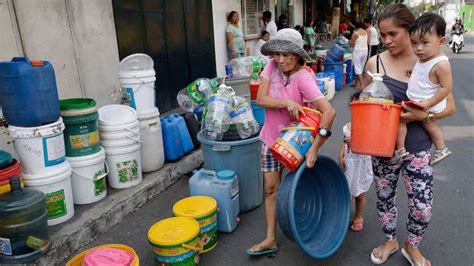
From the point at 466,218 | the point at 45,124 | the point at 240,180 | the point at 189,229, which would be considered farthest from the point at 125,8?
the point at 466,218

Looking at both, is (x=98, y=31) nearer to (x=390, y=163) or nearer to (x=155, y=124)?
(x=155, y=124)

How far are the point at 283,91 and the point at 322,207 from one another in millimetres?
990

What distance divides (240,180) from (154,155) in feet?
4.06

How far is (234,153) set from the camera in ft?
11.0

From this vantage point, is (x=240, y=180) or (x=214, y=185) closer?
(x=214, y=185)

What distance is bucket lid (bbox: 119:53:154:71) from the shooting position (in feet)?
13.6

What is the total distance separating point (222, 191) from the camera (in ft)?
10.2

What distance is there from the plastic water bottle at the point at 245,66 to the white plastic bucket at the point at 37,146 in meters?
4.18

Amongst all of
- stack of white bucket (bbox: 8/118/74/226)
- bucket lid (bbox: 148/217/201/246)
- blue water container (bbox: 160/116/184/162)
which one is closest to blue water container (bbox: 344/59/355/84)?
blue water container (bbox: 160/116/184/162)

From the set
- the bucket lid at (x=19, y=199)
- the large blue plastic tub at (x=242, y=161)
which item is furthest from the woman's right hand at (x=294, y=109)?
the bucket lid at (x=19, y=199)

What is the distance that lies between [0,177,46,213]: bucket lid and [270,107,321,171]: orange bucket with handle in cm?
171

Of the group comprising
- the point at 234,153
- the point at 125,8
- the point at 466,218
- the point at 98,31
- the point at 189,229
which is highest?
the point at 125,8

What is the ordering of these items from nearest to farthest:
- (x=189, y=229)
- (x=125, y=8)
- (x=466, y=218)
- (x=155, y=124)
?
(x=189, y=229), (x=466, y=218), (x=155, y=124), (x=125, y=8)

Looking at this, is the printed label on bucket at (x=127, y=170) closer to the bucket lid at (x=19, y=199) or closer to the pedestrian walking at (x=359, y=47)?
the bucket lid at (x=19, y=199)
